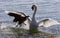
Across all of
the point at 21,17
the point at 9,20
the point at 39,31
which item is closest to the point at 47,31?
the point at 39,31

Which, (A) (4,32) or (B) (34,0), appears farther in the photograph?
(B) (34,0)

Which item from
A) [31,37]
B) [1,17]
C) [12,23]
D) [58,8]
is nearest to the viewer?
[31,37]

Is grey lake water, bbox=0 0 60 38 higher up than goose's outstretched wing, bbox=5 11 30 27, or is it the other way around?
goose's outstretched wing, bbox=5 11 30 27

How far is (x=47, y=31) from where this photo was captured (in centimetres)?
1098

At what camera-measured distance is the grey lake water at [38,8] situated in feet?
41.3

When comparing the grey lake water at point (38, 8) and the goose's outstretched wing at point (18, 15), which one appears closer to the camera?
the goose's outstretched wing at point (18, 15)

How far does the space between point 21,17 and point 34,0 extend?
5.75 metres

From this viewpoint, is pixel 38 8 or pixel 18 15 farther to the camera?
pixel 38 8

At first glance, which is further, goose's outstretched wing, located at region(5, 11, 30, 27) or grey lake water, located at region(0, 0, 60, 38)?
grey lake water, located at region(0, 0, 60, 38)

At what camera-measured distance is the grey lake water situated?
1258 cm

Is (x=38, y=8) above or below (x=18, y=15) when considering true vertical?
below

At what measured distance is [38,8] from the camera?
14461 millimetres

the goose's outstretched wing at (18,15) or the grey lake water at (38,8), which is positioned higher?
the goose's outstretched wing at (18,15)

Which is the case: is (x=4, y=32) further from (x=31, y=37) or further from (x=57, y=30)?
(x=57, y=30)
